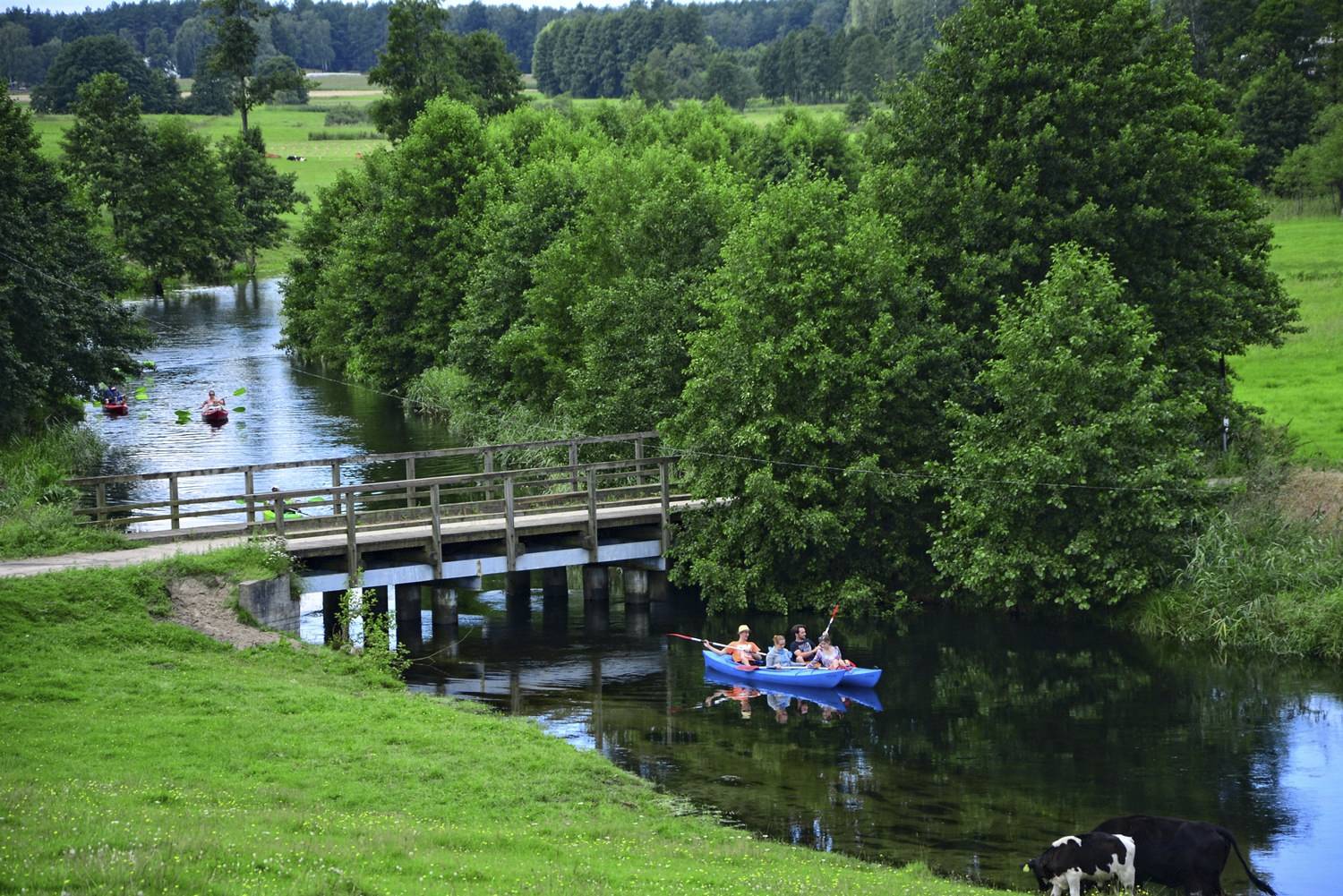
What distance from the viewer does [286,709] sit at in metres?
26.2

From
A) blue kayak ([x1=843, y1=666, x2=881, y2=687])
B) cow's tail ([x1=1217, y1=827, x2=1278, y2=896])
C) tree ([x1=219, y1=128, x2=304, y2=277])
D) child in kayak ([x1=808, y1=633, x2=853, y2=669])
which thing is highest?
tree ([x1=219, y1=128, x2=304, y2=277])

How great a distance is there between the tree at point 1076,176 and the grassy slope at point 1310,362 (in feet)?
15.7

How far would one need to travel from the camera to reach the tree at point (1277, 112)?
97.0 metres

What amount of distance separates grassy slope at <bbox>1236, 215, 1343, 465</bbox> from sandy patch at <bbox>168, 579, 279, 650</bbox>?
30738mm

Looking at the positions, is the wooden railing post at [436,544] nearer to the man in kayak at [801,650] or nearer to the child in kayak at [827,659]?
the man in kayak at [801,650]

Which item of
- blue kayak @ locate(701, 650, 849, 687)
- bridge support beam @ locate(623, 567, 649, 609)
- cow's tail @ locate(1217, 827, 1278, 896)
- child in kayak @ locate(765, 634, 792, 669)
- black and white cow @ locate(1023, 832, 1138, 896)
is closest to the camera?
black and white cow @ locate(1023, 832, 1138, 896)

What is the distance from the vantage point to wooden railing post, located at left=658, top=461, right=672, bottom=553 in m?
42.2

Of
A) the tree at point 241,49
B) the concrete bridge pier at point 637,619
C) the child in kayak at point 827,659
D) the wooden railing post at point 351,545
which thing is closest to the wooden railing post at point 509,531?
the concrete bridge pier at point 637,619

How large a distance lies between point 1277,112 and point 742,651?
251ft

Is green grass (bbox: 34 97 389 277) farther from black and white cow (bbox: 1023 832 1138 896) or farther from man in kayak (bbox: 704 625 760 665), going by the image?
black and white cow (bbox: 1023 832 1138 896)

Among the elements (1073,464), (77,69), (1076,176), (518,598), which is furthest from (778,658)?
(77,69)

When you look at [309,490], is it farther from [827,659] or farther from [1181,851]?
[1181,851]

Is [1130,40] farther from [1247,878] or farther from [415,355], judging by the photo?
[415,355]

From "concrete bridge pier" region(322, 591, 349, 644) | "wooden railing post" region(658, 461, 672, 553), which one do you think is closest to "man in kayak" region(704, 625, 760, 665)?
"wooden railing post" region(658, 461, 672, 553)
